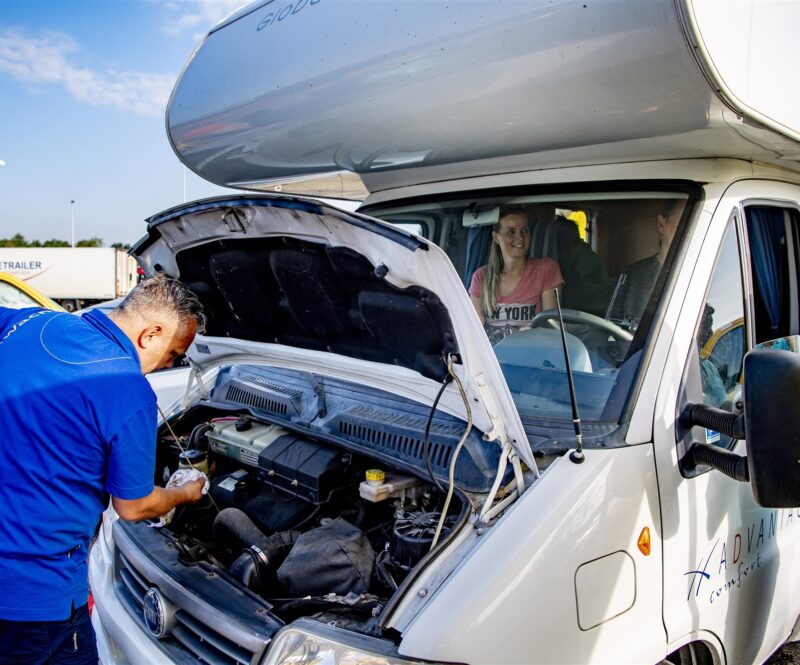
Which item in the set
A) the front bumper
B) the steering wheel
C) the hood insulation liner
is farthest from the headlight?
the steering wheel

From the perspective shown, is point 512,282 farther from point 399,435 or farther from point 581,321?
point 399,435

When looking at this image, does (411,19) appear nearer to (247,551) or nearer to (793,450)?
(793,450)

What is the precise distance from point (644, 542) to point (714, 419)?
1.40ft

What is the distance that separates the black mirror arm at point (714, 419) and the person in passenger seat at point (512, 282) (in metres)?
0.70

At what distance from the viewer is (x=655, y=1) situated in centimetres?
181

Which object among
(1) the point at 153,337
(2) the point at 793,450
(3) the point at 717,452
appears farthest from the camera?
(1) the point at 153,337

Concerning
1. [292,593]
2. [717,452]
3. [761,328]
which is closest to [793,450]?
[717,452]

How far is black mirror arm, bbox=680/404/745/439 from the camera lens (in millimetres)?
1844

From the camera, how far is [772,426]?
1.67 meters

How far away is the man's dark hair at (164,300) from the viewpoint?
232cm

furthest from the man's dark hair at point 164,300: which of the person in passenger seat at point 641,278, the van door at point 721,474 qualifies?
the van door at point 721,474

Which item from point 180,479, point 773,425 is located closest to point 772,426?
point 773,425

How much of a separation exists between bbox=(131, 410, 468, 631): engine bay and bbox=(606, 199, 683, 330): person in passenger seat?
0.88m

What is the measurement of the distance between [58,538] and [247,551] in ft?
2.06
